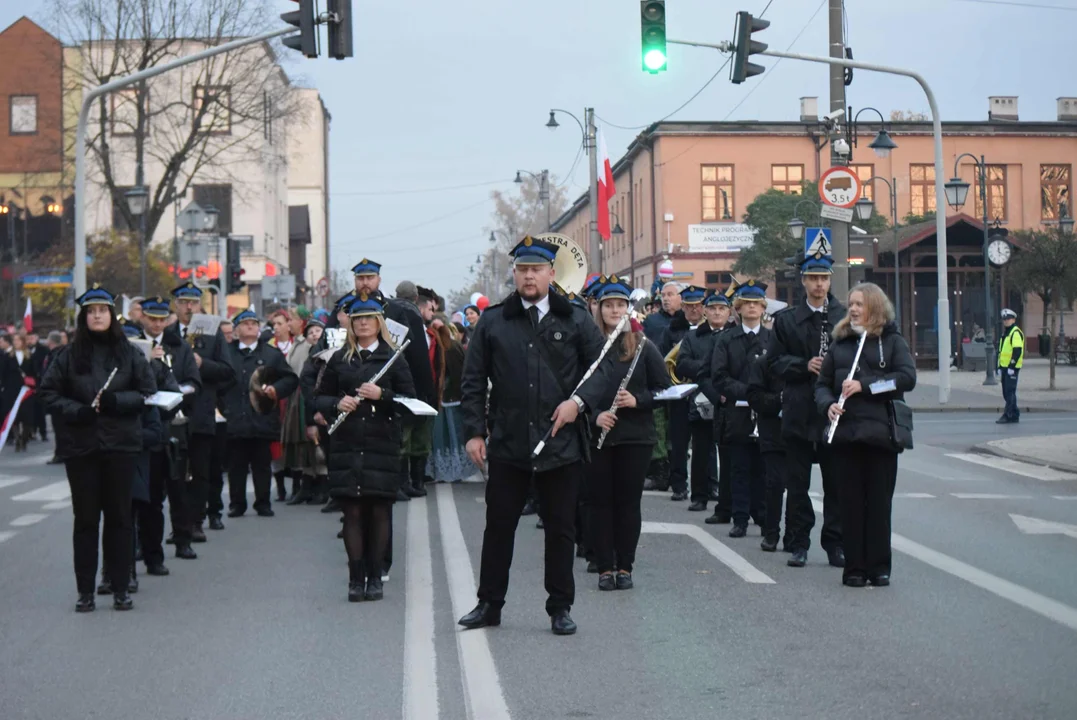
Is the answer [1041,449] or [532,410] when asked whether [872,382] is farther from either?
[1041,449]

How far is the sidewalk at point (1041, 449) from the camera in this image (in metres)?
18.5

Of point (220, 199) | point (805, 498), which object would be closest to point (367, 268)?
point (805, 498)

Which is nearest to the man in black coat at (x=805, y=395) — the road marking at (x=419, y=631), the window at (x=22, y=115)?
the road marking at (x=419, y=631)

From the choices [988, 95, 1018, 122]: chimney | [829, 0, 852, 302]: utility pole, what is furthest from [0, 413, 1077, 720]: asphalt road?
[988, 95, 1018, 122]: chimney

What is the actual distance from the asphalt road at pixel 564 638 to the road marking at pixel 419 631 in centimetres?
2

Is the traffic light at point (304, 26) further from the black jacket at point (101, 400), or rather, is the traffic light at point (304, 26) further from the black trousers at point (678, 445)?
the black jacket at point (101, 400)

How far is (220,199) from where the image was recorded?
72.2 m

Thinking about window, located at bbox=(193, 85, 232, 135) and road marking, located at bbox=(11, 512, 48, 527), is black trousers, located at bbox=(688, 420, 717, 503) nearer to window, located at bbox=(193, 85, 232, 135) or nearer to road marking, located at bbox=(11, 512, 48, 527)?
road marking, located at bbox=(11, 512, 48, 527)

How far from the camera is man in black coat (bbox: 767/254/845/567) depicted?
10.5 metres

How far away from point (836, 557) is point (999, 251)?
30.3 m

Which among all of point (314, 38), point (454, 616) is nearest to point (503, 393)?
point (454, 616)

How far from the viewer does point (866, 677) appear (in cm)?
686

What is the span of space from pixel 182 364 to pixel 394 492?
2488mm

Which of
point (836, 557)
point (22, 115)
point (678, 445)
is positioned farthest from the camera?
point (22, 115)
